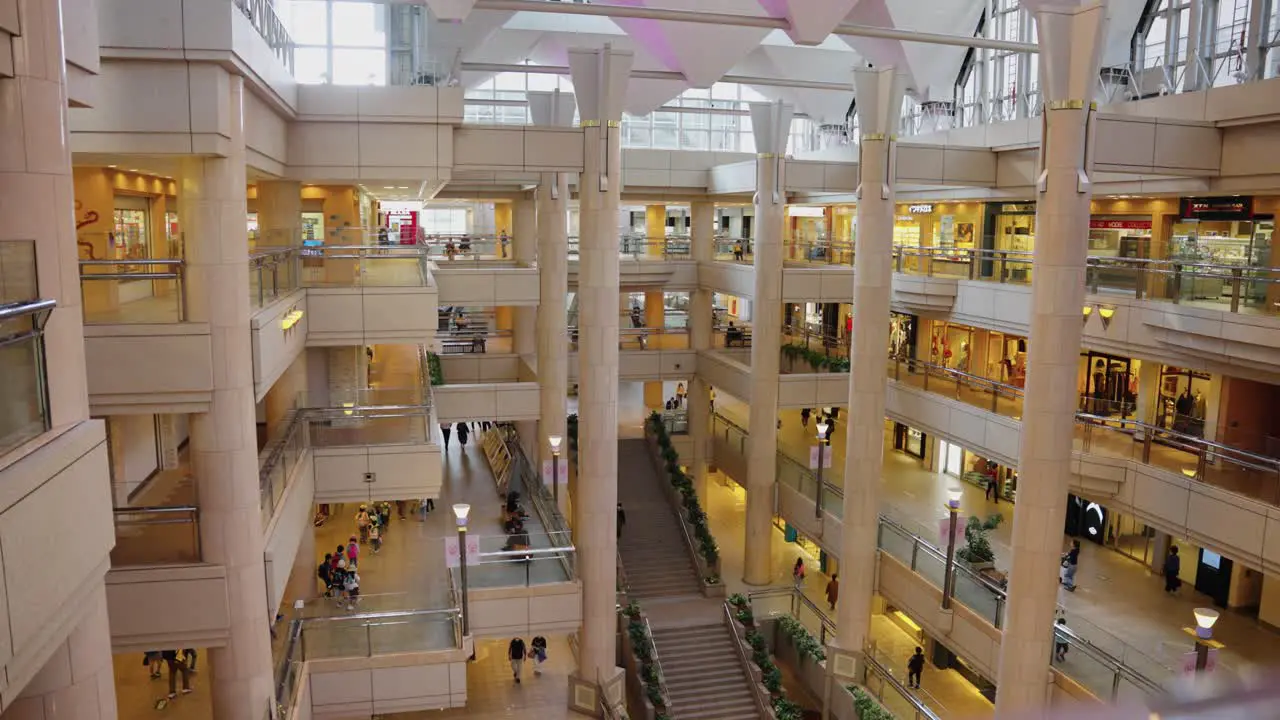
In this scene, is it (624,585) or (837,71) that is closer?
(624,585)

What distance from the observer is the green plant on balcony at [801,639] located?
23.3 meters

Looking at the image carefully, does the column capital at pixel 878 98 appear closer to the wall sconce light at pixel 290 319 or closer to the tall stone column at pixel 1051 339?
the tall stone column at pixel 1051 339

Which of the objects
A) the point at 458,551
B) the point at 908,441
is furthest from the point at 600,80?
the point at 908,441

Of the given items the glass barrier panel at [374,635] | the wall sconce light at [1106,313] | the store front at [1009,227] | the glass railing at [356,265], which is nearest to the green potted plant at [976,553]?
the wall sconce light at [1106,313]

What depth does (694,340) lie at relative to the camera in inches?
1329

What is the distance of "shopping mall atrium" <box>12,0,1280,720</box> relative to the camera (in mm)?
11156

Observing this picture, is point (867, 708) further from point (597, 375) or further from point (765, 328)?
point (765, 328)

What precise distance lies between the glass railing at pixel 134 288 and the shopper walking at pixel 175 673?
19.4 ft

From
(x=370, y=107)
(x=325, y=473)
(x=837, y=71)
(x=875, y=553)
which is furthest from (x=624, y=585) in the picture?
(x=837, y=71)

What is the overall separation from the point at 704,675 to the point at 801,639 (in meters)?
2.59

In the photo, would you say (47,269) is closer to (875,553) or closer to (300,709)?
(300,709)

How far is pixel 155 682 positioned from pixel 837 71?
88.9 ft

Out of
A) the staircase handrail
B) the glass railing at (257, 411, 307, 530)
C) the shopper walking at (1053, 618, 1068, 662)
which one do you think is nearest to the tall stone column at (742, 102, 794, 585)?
the staircase handrail

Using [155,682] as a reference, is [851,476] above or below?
above
